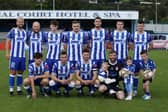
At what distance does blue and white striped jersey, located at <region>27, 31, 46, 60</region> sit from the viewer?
1202cm

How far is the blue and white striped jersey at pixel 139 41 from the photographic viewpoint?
12062mm

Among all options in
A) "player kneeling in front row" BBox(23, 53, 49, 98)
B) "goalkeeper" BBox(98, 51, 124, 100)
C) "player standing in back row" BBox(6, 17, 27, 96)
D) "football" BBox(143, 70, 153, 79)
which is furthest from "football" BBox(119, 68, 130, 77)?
"player standing in back row" BBox(6, 17, 27, 96)

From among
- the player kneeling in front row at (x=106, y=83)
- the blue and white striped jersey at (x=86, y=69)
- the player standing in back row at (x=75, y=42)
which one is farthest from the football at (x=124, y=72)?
the player standing in back row at (x=75, y=42)

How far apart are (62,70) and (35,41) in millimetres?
1161

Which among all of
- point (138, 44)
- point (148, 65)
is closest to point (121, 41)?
point (138, 44)

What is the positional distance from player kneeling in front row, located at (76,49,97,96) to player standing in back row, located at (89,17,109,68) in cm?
62

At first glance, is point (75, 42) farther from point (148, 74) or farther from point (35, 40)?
point (148, 74)

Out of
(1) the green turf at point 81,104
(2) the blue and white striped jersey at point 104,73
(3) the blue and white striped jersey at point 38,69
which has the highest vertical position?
(3) the blue and white striped jersey at point 38,69

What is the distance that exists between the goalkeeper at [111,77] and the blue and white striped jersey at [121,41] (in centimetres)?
88

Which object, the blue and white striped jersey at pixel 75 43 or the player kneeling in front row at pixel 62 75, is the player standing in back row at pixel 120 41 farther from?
the player kneeling in front row at pixel 62 75

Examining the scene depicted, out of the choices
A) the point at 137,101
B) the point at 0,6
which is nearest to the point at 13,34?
the point at 137,101

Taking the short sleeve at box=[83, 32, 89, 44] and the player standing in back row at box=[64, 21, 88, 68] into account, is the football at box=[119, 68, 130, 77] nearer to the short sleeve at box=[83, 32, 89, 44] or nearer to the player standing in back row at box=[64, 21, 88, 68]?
the player standing in back row at box=[64, 21, 88, 68]

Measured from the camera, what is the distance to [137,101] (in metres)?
10.8

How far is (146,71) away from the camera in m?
11.3
